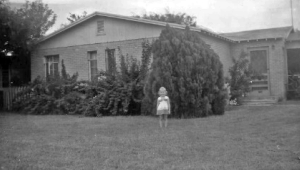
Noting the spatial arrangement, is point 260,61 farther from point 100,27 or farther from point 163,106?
point 163,106

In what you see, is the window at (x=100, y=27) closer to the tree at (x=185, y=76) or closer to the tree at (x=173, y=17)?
the tree at (x=185, y=76)

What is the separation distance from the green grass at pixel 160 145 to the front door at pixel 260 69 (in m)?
7.46

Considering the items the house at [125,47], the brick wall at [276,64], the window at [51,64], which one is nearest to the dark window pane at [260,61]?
the house at [125,47]

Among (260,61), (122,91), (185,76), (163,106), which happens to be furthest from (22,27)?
(260,61)

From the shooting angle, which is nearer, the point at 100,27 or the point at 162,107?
the point at 162,107

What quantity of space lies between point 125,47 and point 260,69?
6.79m

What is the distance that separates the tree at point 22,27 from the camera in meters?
16.0

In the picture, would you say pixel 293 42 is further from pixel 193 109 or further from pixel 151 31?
pixel 193 109

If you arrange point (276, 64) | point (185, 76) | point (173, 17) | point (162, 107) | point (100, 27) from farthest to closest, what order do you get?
point (173, 17), point (276, 64), point (100, 27), point (185, 76), point (162, 107)

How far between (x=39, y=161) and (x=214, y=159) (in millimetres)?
2958

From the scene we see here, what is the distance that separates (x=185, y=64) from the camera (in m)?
11.7

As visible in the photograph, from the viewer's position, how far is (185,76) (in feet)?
38.3

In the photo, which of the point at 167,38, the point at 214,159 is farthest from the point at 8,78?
the point at 214,159

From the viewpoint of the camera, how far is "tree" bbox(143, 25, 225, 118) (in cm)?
1167
